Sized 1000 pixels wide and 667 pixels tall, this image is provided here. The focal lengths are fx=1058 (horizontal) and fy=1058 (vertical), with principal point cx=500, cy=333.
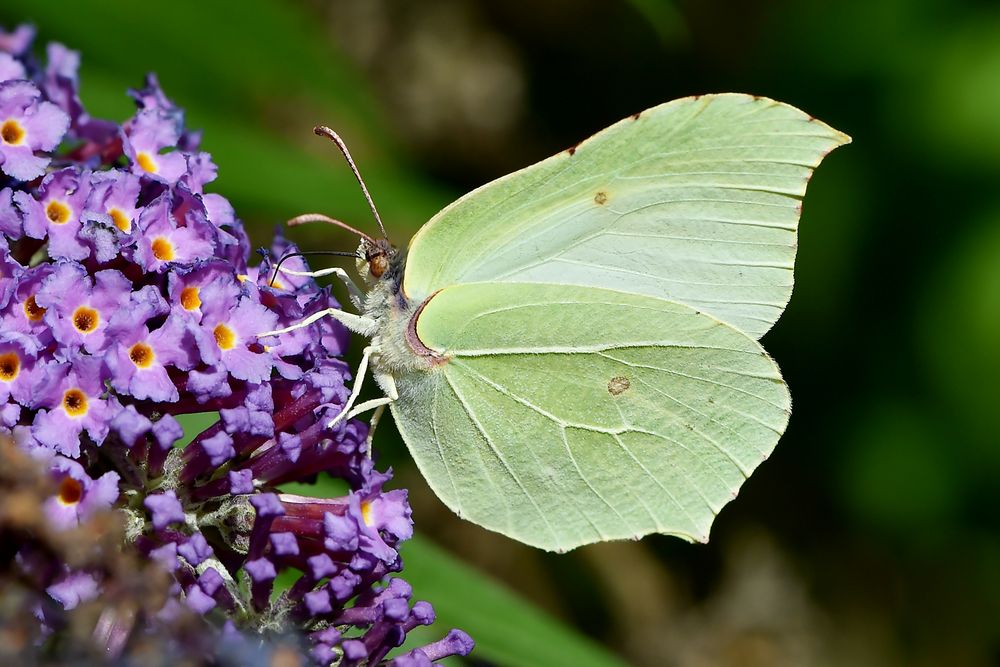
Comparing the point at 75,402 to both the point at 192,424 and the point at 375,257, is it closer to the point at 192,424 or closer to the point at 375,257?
the point at 192,424

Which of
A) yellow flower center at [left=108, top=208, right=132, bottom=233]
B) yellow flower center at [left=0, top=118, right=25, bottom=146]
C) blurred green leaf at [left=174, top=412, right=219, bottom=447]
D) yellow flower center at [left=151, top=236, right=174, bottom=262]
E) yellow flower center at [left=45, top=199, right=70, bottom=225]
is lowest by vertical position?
Answer: blurred green leaf at [left=174, top=412, right=219, bottom=447]

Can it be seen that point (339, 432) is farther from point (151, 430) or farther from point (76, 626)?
point (76, 626)

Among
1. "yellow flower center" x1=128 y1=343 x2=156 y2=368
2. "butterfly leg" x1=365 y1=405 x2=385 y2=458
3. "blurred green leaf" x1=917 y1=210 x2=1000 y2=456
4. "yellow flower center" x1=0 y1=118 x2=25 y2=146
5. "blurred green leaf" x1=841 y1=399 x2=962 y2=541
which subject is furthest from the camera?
"blurred green leaf" x1=841 y1=399 x2=962 y2=541

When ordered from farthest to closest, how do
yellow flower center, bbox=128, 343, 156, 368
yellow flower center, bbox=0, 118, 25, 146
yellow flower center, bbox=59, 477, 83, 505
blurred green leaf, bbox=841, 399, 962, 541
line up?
blurred green leaf, bbox=841, 399, 962, 541 → yellow flower center, bbox=0, 118, 25, 146 → yellow flower center, bbox=128, 343, 156, 368 → yellow flower center, bbox=59, 477, 83, 505

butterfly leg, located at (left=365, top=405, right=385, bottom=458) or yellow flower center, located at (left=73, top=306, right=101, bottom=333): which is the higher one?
yellow flower center, located at (left=73, top=306, right=101, bottom=333)

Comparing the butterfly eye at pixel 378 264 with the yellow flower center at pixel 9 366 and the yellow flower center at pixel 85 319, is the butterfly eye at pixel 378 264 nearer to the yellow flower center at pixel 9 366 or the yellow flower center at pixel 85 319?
the yellow flower center at pixel 85 319

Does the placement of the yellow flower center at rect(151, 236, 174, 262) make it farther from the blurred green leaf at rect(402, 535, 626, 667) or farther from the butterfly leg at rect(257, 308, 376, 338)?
the blurred green leaf at rect(402, 535, 626, 667)

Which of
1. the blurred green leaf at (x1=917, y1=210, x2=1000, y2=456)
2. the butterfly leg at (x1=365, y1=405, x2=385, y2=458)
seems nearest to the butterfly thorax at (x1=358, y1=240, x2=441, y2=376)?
the butterfly leg at (x1=365, y1=405, x2=385, y2=458)
